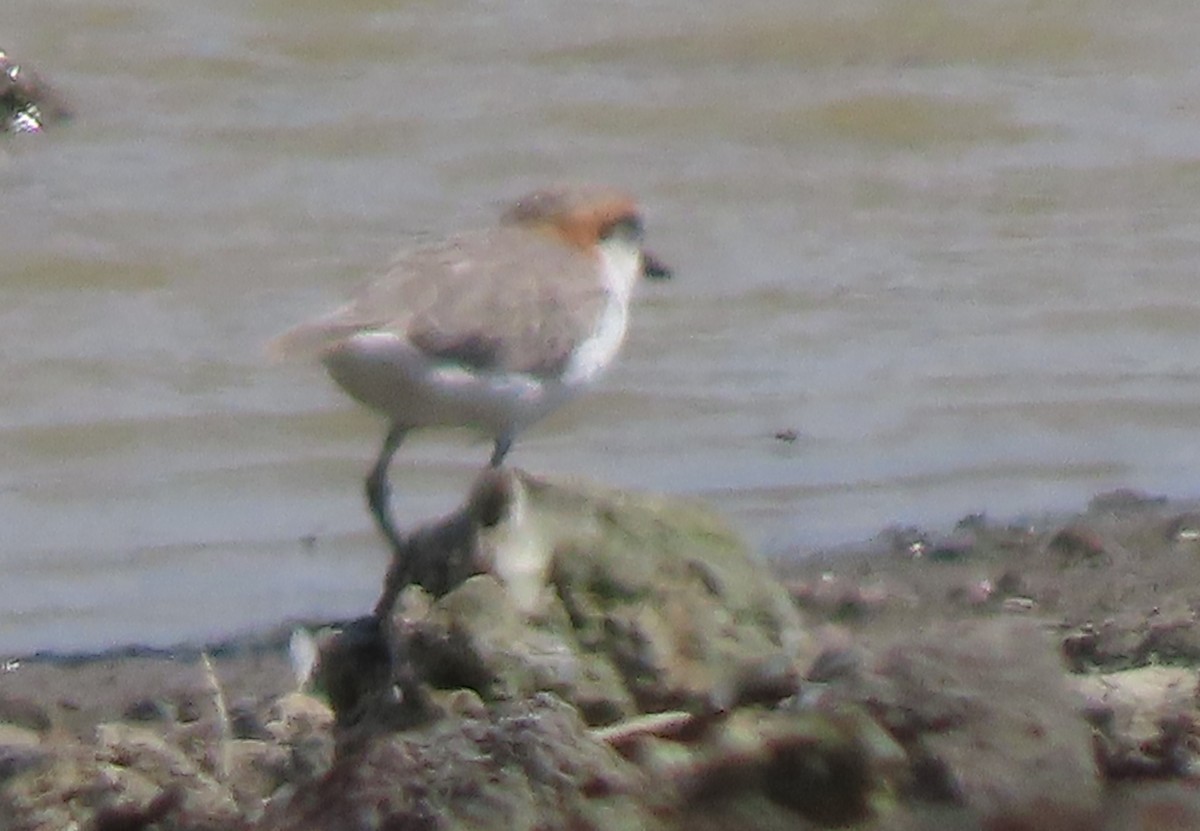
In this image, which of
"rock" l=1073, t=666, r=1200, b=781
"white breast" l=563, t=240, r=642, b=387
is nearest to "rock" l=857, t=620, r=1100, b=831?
"rock" l=1073, t=666, r=1200, b=781

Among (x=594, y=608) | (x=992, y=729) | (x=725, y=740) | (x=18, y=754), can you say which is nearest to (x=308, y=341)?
(x=18, y=754)

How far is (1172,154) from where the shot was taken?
11242 millimetres

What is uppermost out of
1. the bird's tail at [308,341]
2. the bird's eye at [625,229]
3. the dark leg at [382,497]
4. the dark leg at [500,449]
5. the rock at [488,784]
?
the rock at [488,784]

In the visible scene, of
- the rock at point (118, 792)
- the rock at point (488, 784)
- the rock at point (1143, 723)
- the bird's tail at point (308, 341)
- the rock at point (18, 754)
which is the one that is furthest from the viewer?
the bird's tail at point (308, 341)

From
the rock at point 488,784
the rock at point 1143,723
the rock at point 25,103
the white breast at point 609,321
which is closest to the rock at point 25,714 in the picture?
the white breast at point 609,321

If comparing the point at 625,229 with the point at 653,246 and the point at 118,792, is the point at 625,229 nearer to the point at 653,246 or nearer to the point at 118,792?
the point at 653,246

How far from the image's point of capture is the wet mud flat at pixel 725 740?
11.0 ft

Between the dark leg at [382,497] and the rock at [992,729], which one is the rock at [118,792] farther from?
the dark leg at [382,497]

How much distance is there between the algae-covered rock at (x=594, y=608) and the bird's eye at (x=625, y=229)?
261 centimetres

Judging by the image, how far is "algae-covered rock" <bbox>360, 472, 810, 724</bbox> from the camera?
13.1 ft

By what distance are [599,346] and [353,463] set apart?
1707mm

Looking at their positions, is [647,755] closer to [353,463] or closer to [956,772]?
[956,772]

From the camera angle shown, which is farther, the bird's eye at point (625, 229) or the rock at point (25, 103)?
the rock at point (25, 103)

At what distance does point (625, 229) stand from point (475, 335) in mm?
1117
